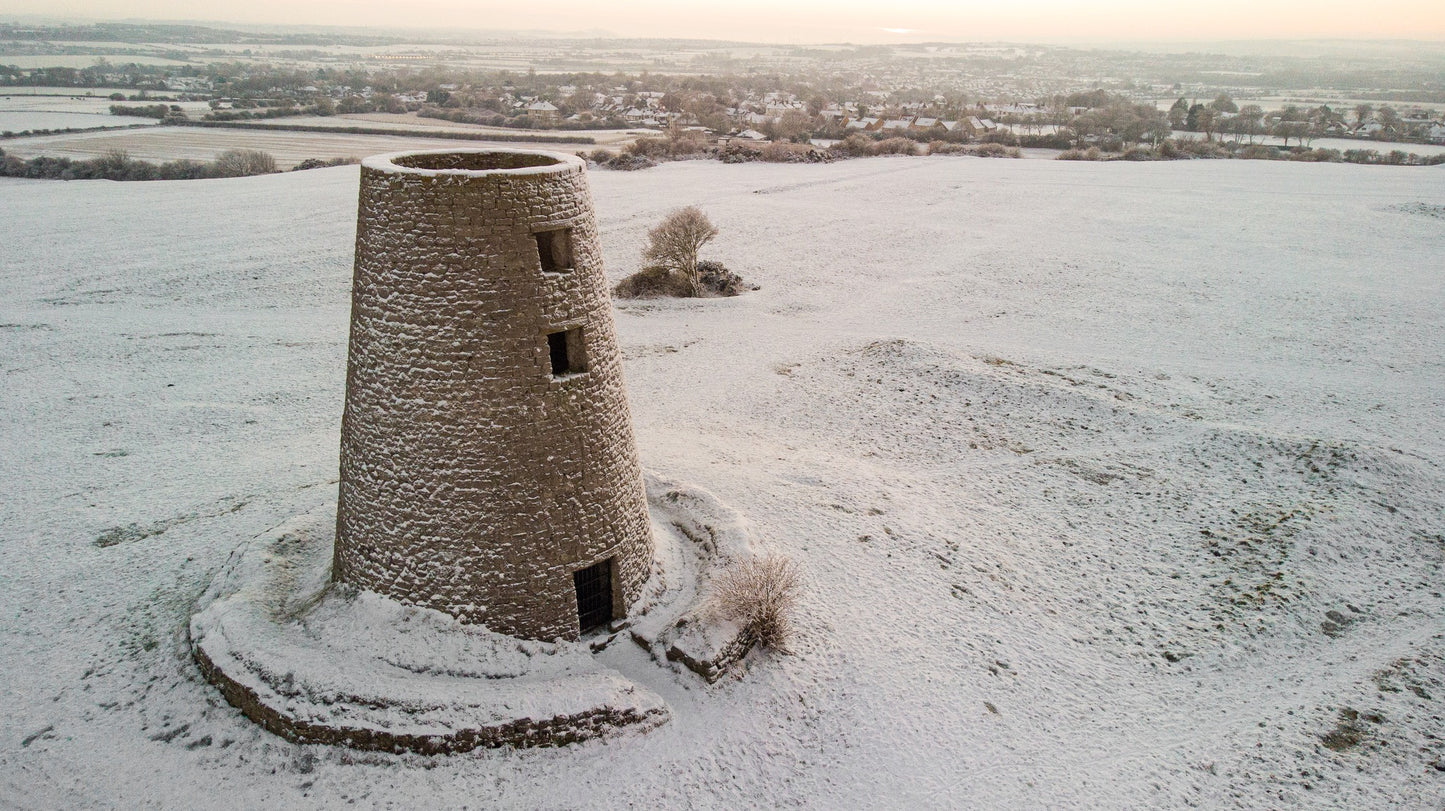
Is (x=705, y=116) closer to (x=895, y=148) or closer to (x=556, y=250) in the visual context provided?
(x=895, y=148)

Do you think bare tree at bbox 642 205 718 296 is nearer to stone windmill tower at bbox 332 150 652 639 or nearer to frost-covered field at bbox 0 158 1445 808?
frost-covered field at bbox 0 158 1445 808

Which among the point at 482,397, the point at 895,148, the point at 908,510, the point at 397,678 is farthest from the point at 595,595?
the point at 895,148

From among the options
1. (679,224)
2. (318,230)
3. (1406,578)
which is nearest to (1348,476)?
(1406,578)

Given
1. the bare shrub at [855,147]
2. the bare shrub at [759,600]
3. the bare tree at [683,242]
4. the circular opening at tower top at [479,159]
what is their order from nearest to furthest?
1. the circular opening at tower top at [479,159]
2. the bare shrub at [759,600]
3. the bare tree at [683,242]
4. the bare shrub at [855,147]

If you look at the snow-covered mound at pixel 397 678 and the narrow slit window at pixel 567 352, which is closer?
the snow-covered mound at pixel 397 678

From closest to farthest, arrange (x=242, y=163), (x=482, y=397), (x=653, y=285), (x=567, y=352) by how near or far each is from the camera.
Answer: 1. (x=482, y=397)
2. (x=567, y=352)
3. (x=653, y=285)
4. (x=242, y=163)

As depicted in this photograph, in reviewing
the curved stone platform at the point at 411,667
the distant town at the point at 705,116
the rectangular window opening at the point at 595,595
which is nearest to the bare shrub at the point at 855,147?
the distant town at the point at 705,116

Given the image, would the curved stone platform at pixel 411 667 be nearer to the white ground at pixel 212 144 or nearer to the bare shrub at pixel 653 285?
the bare shrub at pixel 653 285

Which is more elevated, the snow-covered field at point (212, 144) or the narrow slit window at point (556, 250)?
the snow-covered field at point (212, 144)
